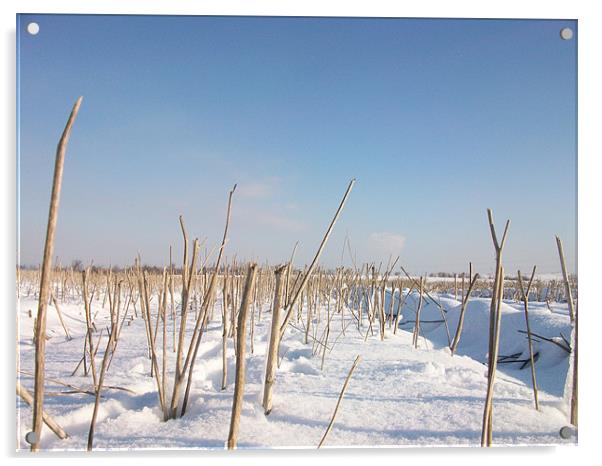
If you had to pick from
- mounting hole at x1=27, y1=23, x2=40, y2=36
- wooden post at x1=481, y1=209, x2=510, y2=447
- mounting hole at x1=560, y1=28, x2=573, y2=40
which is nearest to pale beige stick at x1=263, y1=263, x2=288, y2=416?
wooden post at x1=481, y1=209, x2=510, y2=447

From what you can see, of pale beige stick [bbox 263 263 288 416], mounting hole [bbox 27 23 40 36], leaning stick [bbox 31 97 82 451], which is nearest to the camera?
leaning stick [bbox 31 97 82 451]

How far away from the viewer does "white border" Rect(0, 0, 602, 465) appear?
84cm

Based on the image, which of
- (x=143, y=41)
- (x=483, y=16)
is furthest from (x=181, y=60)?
(x=483, y=16)

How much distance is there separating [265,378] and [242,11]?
0.80 m

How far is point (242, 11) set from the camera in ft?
3.15

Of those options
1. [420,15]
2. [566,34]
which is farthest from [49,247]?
[566,34]

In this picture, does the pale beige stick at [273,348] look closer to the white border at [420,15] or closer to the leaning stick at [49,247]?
the white border at [420,15]

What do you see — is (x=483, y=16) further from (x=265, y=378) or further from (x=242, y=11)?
(x=265, y=378)

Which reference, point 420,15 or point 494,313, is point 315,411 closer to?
point 494,313

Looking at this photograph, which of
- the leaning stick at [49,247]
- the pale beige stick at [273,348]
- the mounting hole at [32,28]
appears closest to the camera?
the leaning stick at [49,247]

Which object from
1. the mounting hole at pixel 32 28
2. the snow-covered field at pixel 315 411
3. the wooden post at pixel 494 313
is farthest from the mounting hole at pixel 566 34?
the mounting hole at pixel 32 28

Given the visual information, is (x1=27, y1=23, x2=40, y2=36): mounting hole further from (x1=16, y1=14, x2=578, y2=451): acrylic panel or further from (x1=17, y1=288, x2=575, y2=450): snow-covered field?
(x1=17, y1=288, x2=575, y2=450): snow-covered field

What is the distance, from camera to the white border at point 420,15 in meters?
0.84

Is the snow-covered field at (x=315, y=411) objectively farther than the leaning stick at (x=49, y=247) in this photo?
Yes
